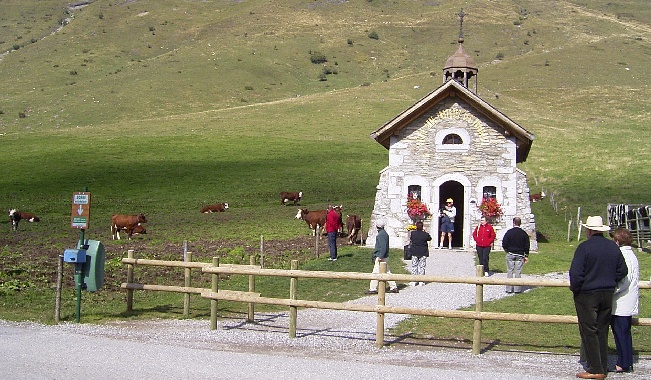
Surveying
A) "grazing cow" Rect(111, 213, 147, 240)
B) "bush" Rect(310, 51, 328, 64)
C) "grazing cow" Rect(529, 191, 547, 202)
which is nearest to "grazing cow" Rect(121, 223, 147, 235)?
"grazing cow" Rect(111, 213, 147, 240)

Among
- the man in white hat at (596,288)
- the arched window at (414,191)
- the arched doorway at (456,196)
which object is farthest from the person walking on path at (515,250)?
the arched doorway at (456,196)

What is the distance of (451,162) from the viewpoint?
30.2m

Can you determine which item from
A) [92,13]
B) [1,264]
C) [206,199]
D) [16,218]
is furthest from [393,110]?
[92,13]

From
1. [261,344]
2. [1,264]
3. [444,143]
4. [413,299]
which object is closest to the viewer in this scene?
[261,344]

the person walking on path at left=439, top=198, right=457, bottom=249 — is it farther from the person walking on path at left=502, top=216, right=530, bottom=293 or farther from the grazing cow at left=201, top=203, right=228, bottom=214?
the grazing cow at left=201, top=203, right=228, bottom=214

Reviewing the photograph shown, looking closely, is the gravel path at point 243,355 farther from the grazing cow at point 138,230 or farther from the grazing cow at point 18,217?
the grazing cow at point 18,217

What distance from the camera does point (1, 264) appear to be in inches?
875

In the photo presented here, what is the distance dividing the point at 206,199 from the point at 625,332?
36.7 meters

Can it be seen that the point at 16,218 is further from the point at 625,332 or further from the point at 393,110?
the point at 393,110

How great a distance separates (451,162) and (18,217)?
18.9 m

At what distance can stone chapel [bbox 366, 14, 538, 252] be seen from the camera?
98.1 feet

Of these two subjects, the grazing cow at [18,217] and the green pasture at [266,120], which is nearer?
the green pasture at [266,120]

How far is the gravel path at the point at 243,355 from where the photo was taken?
10.5 m

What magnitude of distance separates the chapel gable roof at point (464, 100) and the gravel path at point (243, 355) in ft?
51.0
